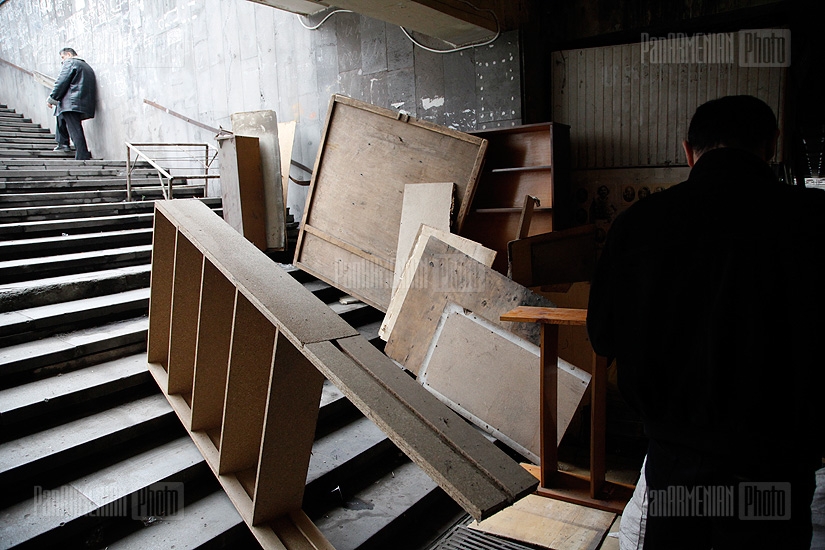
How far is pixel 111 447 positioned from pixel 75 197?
3.91 meters

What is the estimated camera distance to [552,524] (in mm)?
2672

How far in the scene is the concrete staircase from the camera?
7.57ft

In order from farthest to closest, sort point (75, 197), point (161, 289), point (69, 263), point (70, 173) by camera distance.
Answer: point (70, 173)
point (75, 197)
point (69, 263)
point (161, 289)

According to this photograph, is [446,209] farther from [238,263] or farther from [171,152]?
[171,152]

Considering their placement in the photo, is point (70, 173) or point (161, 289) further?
point (70, 173)

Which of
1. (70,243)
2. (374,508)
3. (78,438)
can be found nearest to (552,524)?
(374,508)

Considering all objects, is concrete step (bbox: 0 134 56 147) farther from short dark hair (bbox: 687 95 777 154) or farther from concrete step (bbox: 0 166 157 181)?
short dark hair (bbox: 687 95 777 154)

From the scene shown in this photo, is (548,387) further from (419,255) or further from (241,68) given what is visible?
(241,68)

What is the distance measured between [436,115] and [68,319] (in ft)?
11.0

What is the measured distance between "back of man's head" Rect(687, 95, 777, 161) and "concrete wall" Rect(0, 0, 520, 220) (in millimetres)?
3183

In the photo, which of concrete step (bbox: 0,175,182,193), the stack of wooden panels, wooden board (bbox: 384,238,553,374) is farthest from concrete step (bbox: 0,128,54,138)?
wooden board (bbox: 384,238,553,374)

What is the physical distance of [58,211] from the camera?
5.07 metres

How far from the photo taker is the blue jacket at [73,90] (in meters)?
8.61

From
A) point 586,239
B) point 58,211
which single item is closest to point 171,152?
point 58,211
